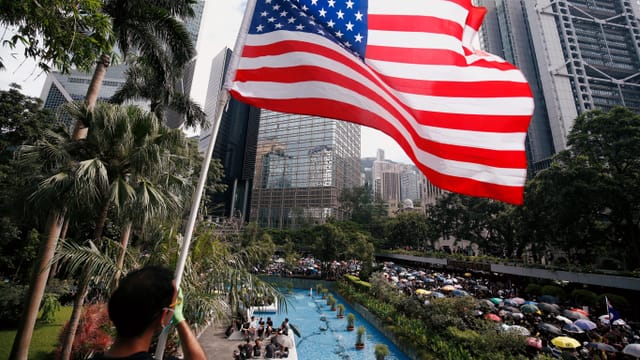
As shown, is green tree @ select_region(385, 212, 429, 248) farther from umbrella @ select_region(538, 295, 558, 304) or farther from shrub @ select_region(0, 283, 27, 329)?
shrub @ select_region(0, 283, 27, 329)

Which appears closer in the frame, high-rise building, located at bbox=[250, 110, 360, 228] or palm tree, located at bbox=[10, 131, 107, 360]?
palm tree, located at bbox=[10, 131, 107, 360]

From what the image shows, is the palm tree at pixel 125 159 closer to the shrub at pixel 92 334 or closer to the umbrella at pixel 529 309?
the shrub at pixel 92 334

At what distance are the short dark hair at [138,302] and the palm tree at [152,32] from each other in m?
9.98

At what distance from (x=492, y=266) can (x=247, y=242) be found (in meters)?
30.2

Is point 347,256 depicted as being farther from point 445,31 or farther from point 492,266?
point 445,31

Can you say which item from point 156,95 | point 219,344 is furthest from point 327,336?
point 156,95

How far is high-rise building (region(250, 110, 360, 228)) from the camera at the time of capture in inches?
3110

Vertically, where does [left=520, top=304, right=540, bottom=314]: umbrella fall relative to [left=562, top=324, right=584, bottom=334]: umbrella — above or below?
above

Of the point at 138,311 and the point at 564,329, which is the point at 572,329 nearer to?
the point at 564,329

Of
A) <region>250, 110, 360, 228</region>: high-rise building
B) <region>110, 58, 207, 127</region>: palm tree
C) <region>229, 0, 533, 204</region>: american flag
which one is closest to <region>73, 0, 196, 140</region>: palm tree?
<region>110, 58, 207, 127</region>: palm tree

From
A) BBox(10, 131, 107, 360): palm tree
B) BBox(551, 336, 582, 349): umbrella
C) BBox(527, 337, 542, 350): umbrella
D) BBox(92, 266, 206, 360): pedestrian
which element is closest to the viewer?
BBox(92, 266, 206, 360): pedestrian

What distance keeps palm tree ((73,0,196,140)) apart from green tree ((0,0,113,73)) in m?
4.89

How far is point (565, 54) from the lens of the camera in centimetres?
7488

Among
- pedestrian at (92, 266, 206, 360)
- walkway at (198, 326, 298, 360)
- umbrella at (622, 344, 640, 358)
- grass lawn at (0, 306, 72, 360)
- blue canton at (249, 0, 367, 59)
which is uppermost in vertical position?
blue canton at (249, 0, 367, 59)
